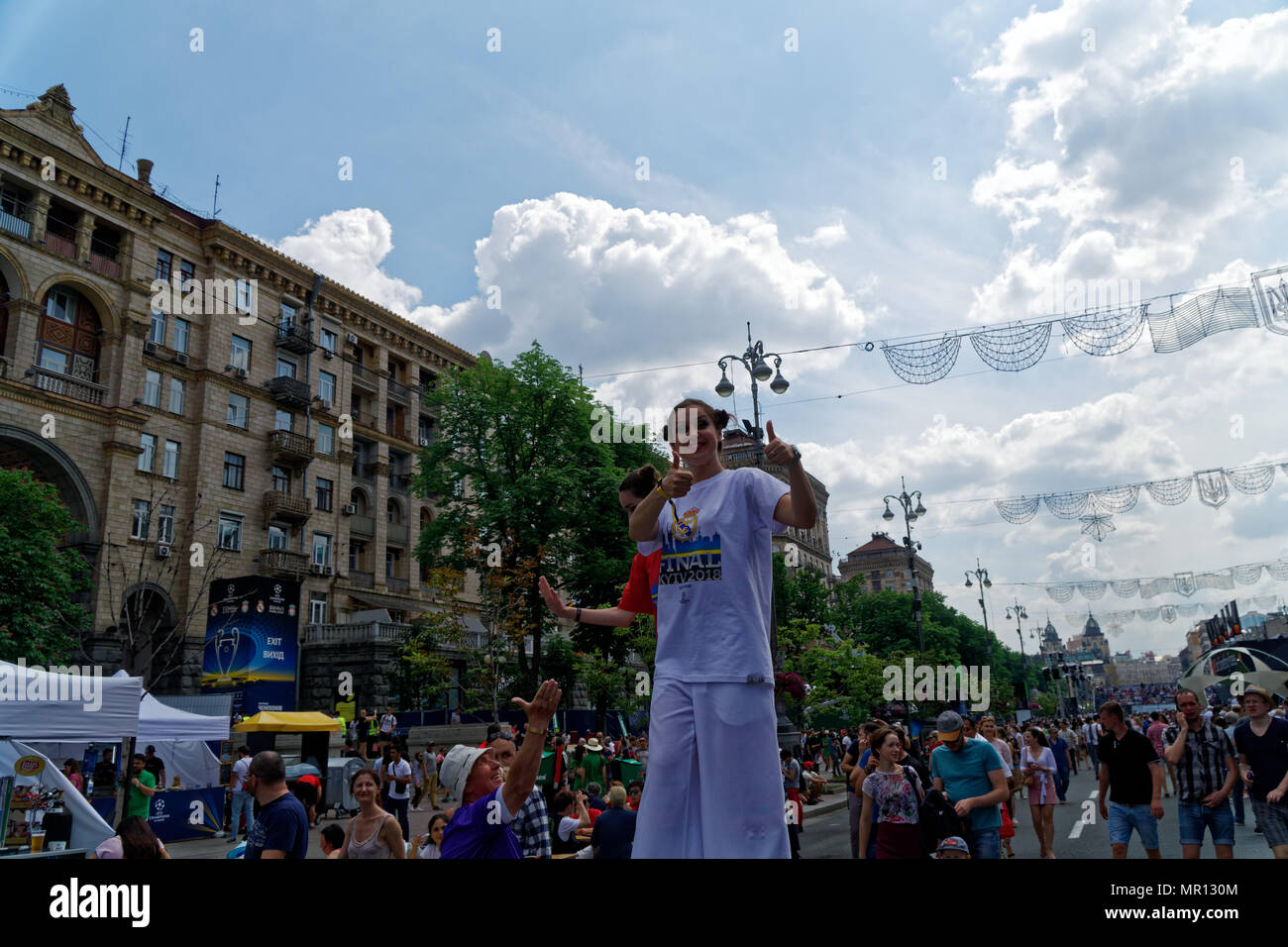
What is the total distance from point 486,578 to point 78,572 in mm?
14754

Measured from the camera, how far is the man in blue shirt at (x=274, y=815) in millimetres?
5297

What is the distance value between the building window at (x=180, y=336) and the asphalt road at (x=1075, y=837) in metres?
33.1

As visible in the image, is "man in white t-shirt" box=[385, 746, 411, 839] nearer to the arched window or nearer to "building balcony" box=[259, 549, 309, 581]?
"building balcony" box=[259, 549, 309, 581]

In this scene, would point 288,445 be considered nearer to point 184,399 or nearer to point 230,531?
point 184,399

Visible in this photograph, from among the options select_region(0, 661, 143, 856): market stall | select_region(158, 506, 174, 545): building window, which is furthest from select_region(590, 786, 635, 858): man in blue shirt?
select_region(158, 506, 174, 545): building window

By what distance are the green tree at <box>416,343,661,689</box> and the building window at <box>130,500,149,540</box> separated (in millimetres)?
10817

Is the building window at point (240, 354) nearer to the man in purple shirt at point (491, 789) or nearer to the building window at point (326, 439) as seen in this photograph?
the building window at point (326, 439)

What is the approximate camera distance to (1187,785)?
26.0 feet

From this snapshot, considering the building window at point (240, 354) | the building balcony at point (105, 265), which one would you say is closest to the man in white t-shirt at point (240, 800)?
the building balcony at point (105, 265)

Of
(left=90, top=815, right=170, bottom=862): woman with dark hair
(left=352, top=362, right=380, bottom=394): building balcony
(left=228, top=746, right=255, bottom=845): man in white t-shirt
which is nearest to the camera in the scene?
(left=90, top=815, right=170, bottom=862): woman with dark hair

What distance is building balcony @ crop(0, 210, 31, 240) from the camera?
30.9 metres

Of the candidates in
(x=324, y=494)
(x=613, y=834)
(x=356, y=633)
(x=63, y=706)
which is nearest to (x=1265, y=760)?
(x=613, y=834)
